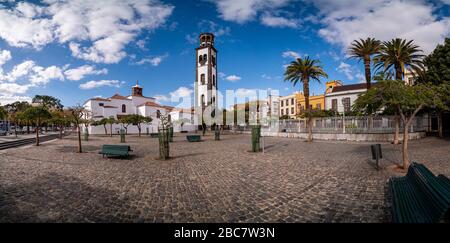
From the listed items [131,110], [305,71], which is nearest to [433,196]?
[305,71]

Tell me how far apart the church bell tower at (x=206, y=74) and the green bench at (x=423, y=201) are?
44.3 m

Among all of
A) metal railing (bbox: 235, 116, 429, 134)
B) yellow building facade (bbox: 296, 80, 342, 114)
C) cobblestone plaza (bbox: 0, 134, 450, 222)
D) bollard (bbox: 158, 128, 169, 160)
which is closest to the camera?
cobblestone plaza (bbox: 0, 134, 450, 222)

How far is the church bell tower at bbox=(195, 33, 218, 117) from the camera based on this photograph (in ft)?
156

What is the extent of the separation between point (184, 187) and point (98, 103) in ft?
193

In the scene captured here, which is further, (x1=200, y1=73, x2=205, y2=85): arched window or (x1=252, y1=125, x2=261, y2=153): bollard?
(x1=200, y1=73, x2=205, y2=85): arched window

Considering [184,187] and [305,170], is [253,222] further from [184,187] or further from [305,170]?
[305,170]

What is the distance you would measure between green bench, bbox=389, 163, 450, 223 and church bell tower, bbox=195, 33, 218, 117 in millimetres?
44300

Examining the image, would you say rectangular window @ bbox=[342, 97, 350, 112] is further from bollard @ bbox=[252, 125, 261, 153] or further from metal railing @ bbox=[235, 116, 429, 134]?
bollard @ bbox=[252, 125, 261, 153]

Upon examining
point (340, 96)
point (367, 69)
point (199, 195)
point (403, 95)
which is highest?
point (340, 96)

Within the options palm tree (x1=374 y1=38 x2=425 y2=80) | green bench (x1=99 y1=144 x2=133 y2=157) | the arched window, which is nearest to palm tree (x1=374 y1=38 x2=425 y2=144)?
palm tree (x1=374 y1=38 x2=425 y2=80)

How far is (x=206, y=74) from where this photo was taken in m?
48.0

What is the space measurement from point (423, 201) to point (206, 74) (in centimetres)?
4743

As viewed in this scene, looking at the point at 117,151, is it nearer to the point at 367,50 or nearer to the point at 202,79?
the point at 367,50
